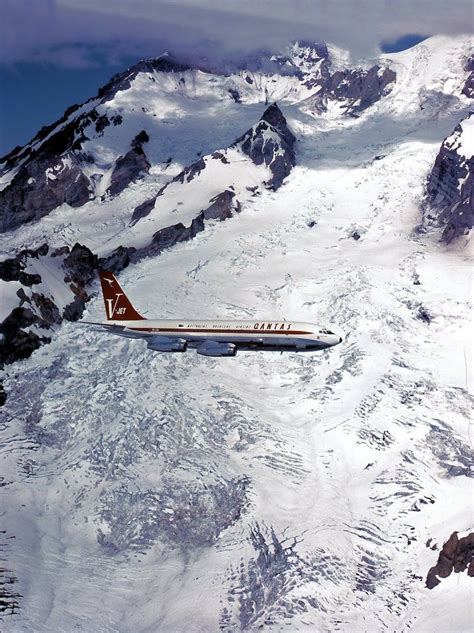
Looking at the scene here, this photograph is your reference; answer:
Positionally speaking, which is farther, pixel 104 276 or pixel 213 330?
pixel 104 276

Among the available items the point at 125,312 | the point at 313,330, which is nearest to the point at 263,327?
the point at 313,330

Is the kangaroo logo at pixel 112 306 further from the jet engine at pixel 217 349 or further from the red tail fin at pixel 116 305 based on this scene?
the jet engine at pixel 217 349

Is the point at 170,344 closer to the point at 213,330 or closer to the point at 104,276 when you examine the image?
the point at 213,330

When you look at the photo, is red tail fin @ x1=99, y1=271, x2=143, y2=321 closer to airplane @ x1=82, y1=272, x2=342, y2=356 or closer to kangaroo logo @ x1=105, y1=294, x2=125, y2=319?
kangaroo logo @ x1=105, y1=294, x2=125, y2=319

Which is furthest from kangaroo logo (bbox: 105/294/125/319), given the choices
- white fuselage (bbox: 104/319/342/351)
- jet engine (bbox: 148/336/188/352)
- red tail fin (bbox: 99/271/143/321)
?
white fuselage (bbox: 104/319/342/351)
